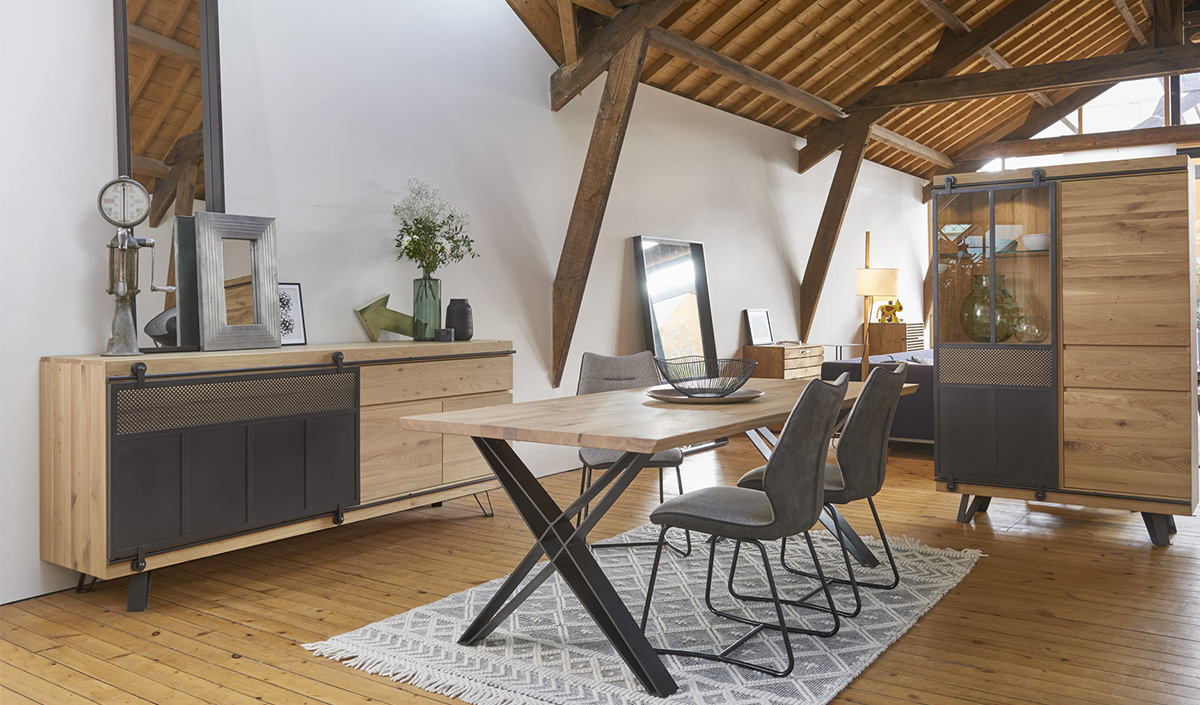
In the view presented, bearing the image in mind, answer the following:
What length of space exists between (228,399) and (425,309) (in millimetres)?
1435

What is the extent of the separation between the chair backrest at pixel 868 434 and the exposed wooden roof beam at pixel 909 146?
6000 mm

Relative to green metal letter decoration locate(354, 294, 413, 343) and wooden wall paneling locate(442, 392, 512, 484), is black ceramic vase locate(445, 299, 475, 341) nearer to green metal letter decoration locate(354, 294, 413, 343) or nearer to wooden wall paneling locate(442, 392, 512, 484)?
green metal letter decoration locate(354, 294, 413, 343)

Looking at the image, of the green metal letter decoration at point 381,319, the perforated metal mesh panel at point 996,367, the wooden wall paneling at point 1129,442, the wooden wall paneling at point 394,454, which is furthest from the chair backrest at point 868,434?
the green metal letter decoration at point 381,319

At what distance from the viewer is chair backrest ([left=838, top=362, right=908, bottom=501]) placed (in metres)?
2.93

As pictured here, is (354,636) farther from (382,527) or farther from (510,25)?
(510,25)

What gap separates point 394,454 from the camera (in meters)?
3.98

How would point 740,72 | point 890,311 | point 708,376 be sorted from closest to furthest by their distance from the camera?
point 708,376
point 740,72
point 890,311

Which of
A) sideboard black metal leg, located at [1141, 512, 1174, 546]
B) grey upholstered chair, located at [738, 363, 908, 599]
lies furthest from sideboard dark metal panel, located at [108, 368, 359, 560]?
sideboard black metal leg, located at [1141, 512, 1174, 546]

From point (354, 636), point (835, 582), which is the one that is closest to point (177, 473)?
point (354, 636)

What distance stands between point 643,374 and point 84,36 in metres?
2.80

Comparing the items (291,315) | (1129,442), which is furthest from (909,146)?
(291,315)

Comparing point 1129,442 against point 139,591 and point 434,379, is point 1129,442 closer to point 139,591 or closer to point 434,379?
point 434,379

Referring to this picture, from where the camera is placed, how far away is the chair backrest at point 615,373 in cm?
427

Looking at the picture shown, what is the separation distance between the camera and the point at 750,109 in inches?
313
